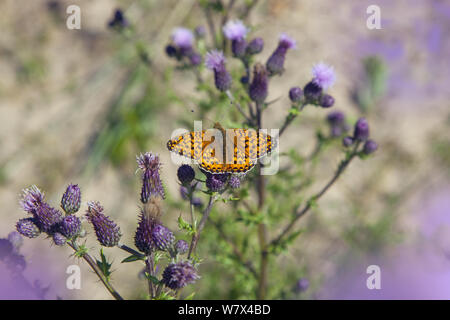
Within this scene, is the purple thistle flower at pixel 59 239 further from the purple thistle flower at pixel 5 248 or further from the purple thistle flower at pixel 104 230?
the purple thistle flower at pixel 5 248

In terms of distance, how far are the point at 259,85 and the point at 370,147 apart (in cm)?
110

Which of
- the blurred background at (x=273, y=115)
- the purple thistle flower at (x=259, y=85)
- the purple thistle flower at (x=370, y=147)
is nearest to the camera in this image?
the purple thistle flower at (x=259, y=85)

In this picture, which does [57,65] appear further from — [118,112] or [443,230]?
[443,230]

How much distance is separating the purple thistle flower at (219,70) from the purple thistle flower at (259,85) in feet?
0.89

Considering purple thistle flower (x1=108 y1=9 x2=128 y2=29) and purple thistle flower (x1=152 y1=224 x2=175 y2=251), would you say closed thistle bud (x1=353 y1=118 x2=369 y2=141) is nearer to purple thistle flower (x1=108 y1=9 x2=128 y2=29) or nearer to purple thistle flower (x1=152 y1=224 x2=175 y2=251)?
purple thistle flower (x1=152 y1=224 x2=175 y2=251)

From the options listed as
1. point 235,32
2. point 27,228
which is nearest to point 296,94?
point 235,32

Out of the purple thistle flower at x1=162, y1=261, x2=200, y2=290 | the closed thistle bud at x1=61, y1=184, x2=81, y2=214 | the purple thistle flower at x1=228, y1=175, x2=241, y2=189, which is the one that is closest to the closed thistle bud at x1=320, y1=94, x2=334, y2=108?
the purple thistle flower at x1=228, y1=175, x2=241, y2=189

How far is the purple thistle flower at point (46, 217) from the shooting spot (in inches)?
108

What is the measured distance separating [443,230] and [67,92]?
6482mm

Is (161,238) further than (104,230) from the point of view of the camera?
No

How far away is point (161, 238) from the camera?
2541mm

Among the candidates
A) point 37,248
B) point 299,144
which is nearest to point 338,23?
point 299,144

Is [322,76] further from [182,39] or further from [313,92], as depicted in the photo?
[182,39]

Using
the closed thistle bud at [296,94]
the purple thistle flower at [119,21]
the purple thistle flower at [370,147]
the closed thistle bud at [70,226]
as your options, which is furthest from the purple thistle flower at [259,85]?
the purple thistle flower at [119,21]
